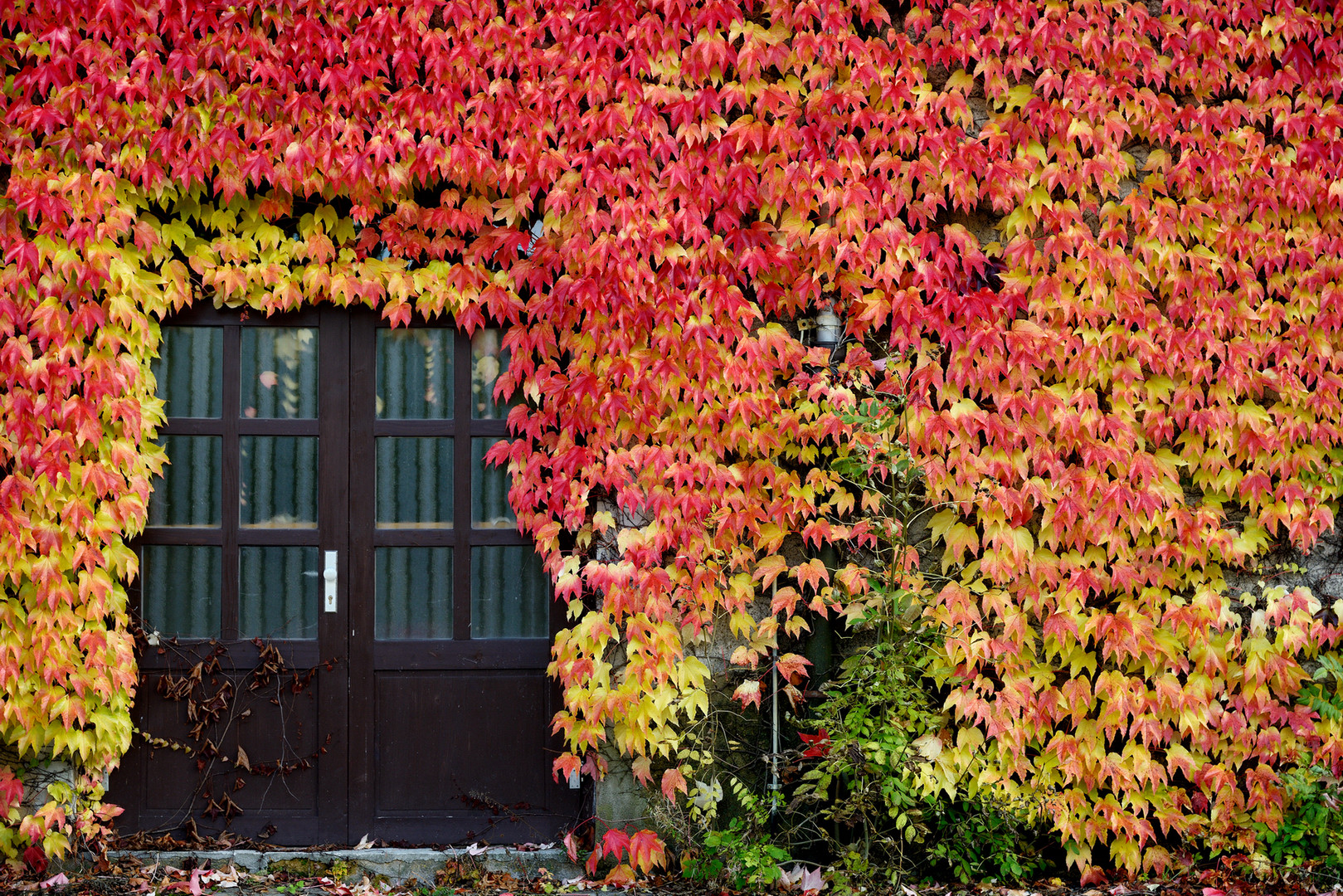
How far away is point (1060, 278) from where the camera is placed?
4207 mm

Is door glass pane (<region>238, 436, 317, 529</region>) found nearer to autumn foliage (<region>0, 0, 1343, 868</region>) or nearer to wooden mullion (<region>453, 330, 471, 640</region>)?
autumn foliage (<region>0, 0, 1343, 868</region>)

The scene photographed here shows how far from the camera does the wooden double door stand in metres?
4.26

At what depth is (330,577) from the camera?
4.34 meters

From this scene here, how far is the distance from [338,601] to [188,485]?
34.1 inches

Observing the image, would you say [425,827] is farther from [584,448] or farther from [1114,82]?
[1114,82]

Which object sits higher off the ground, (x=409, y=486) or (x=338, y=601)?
(x=409, y=486)

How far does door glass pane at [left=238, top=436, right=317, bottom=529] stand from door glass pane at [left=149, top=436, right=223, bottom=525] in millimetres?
127

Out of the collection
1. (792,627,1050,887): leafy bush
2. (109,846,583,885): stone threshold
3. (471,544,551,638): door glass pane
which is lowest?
(109,846,583,885): stone threshold

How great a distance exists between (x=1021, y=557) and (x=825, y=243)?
162 cm

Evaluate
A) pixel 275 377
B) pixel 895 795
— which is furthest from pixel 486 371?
pixel 895 795

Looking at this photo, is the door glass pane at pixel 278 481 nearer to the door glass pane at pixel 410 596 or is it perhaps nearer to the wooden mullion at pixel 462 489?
the door glass pane at pixel 410 596

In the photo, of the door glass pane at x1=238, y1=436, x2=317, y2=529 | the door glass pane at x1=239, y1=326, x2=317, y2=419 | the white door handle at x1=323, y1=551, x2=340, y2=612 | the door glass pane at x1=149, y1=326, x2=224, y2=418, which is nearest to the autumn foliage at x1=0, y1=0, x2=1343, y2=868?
the door glass pane at x1=149, y1=326, x2=224, y2=418

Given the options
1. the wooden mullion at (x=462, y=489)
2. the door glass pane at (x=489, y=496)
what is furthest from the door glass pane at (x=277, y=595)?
the door glass pane at (x=489, y=496)

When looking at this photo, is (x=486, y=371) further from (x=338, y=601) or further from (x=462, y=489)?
(x=338, y=601)
